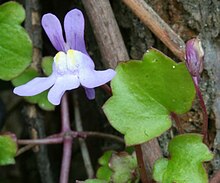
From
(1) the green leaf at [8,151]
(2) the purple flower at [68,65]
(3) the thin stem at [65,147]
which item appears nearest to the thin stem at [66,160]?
(3) the thin stem at [65,147]

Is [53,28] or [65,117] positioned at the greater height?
[53,28]

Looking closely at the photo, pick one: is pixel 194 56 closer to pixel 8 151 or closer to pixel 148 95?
pixel 148 95

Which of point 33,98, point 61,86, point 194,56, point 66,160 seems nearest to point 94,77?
point 61,86

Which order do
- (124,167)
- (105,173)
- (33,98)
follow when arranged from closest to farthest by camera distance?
(124,167), (105,173), (33,98)

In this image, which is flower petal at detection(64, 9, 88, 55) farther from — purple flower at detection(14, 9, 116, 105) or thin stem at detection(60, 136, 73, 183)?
thin stem at detection(60, 136, 73, 183)

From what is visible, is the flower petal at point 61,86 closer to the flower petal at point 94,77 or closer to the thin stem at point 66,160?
the flower petal at point 94,77

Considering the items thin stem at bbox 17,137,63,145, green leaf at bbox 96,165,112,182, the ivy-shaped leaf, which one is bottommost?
green leaf at bbox 96,165,112,182

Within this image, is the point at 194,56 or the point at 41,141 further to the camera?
the point at 41,141

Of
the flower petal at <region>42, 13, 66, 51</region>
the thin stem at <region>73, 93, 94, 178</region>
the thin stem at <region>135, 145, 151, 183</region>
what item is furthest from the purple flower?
the thin stem at <region>73, 93, 94, 178</region>
